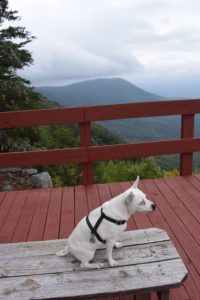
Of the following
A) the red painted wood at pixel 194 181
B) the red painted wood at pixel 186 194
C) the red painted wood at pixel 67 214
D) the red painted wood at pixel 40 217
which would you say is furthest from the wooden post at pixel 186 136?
the red painted wood at pixel 40 217

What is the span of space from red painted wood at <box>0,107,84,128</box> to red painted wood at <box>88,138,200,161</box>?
48 cm

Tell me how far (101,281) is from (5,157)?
2663mm

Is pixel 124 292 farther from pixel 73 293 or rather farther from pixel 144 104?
pixel 144 104

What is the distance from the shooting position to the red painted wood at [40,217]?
3528 mm

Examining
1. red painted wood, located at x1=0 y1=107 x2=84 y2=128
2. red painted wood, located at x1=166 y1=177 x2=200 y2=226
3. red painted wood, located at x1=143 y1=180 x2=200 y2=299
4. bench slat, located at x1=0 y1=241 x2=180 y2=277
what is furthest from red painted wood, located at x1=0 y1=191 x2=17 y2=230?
red painted wood, located at x1=166 y1=177 x2=200 y2=226

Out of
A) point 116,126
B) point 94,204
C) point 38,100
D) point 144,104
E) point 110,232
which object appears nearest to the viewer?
point 110,232

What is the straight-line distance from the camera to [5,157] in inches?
178

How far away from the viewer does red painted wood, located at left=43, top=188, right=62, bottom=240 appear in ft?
11.6

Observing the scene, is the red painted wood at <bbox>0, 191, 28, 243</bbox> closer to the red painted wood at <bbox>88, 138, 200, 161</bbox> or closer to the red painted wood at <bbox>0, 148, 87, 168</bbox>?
the red painted wood at <bbox>0, 148, 87, 168</bbox>

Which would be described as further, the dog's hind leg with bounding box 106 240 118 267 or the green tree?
the green tree

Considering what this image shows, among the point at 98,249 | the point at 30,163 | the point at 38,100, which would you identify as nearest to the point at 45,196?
the point at 30,163

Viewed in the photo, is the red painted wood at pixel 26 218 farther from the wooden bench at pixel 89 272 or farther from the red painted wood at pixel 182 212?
the red painted wood at pixel 182 212

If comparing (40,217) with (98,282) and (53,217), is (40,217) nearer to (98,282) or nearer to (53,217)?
(53,217)

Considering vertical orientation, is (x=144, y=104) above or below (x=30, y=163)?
above
